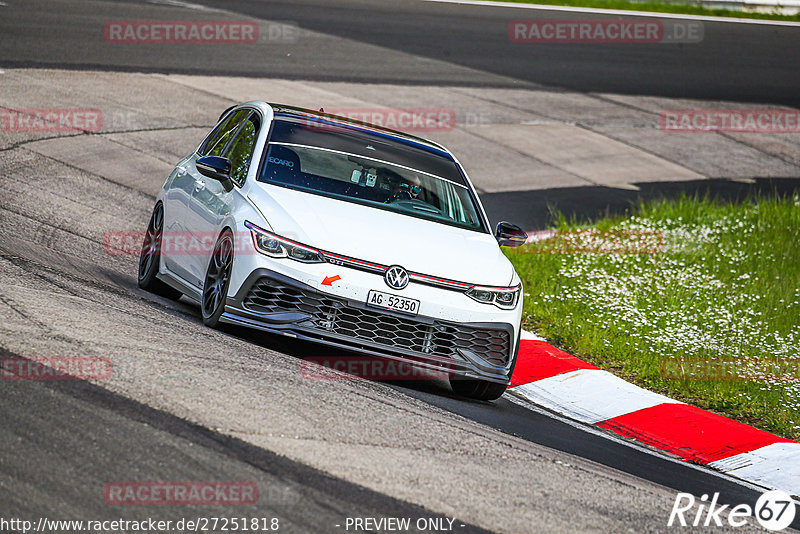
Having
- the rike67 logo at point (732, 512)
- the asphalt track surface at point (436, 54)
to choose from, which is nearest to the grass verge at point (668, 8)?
the asphalt track surface at point (436, 54)

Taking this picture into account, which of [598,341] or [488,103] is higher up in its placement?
[488,103]

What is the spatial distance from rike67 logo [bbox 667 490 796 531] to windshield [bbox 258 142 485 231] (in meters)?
2.94

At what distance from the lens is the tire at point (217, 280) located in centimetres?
743

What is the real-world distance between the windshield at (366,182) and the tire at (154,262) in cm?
141

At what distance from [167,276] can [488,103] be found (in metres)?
12.2

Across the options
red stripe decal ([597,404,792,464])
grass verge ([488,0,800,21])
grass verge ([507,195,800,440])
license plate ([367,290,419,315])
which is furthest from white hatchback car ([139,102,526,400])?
grass verge ([488,0,800,21])

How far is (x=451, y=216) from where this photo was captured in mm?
8461

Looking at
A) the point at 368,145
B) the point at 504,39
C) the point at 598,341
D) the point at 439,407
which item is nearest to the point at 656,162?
the point at 504,39

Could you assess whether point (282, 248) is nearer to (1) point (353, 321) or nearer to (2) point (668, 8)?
(1) point (353, 321)

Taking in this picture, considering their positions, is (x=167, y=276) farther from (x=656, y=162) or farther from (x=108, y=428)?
(x=656, y=162)

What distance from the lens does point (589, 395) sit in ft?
27.6

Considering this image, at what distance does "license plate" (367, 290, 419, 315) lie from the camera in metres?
7.12

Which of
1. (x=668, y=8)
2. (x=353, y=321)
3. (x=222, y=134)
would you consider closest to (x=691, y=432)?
(x=353, y=321)

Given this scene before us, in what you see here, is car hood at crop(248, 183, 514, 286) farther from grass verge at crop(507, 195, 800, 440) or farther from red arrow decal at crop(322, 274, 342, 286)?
grass verge at crop(507, 195, 800, 440)
